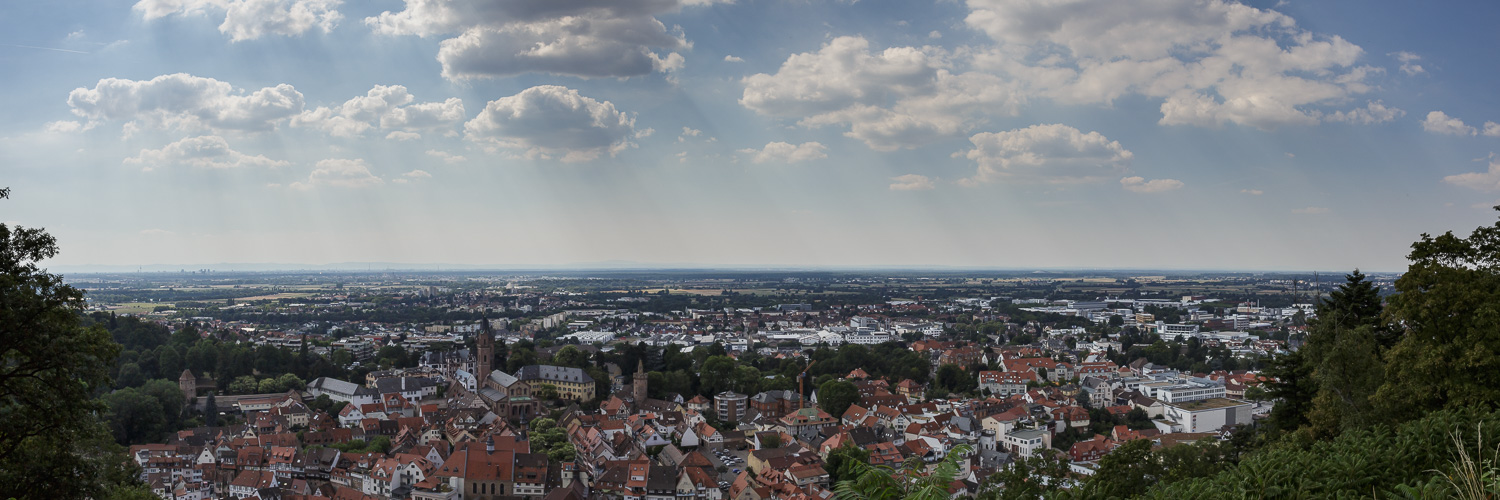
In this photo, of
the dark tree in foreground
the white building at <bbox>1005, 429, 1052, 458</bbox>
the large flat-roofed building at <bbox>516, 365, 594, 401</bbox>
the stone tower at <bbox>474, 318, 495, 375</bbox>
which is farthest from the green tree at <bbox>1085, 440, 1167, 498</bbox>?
the stone tower at <bbox>474, 318, 495, 375</bbox>

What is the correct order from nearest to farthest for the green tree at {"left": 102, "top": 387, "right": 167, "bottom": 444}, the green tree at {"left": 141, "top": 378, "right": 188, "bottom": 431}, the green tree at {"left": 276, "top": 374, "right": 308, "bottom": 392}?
the green tree at {"left": 102, "top": 387, "right": 167, "bottom": 444} < the green tree at {"left": 141, "top": 378, "right": 188, "bottom": 431} < the green tree at {"left": 276, "top": 374, "right": 308, "bottom": 392}

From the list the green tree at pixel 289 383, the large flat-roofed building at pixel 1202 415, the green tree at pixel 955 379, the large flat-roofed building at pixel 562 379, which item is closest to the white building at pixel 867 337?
the green tree at pixel 955 379

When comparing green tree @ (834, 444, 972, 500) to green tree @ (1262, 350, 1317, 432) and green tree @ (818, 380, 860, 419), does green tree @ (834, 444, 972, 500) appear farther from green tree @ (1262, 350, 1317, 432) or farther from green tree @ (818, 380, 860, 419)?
green tree @ (818, 380, 860, 419)

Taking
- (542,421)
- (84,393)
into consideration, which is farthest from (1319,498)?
Answer: (542,421)

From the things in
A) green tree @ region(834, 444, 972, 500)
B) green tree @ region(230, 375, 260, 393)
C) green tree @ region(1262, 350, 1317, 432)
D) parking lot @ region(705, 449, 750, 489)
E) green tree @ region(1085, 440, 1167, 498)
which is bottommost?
parking lot @ region(705, 449, 750, 489)

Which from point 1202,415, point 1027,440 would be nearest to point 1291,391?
point 1027,440

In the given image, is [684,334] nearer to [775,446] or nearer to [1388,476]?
[775,446]

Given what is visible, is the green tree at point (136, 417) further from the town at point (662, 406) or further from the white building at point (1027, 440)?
the white building at point (1027, 440)
